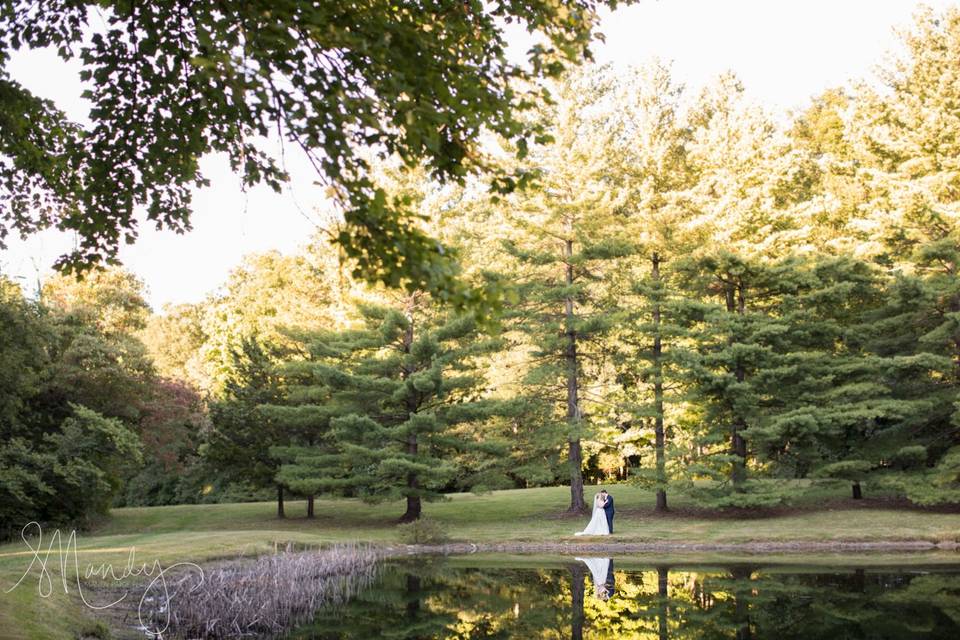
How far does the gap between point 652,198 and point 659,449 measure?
845 centimetres

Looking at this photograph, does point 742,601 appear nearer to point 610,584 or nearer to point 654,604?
point 654,604

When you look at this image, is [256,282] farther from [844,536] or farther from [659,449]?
[844,536]

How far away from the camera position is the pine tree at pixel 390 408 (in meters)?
25.4

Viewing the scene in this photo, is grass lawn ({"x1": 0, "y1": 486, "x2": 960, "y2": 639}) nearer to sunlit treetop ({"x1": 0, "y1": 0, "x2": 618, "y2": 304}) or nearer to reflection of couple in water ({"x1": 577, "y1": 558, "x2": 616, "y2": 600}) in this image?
reflection of couple in water ({"x1": 577, "y1": 558, "x2": 616, "y2": 600})

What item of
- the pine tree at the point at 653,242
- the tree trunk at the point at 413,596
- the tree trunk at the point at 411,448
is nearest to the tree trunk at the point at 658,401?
the pine tree at the point at 653,242

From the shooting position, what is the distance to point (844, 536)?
20281mm

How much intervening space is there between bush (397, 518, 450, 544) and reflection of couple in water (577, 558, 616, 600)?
4.33 metres

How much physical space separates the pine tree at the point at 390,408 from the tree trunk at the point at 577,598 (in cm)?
842

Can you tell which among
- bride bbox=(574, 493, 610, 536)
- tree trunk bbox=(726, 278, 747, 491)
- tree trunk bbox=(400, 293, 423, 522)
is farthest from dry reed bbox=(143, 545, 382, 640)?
tree trunk bbox=(726, 278, 747, 491)

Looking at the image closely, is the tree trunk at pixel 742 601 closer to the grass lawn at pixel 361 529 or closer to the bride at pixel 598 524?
the grass lawn at pixel 361 529

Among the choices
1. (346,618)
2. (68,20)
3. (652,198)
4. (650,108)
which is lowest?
(346,618)

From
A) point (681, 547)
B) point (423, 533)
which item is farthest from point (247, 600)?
point (681, 547)

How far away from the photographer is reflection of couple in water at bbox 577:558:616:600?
13.9 m

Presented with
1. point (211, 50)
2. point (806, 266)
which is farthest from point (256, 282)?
point (211, 50)
